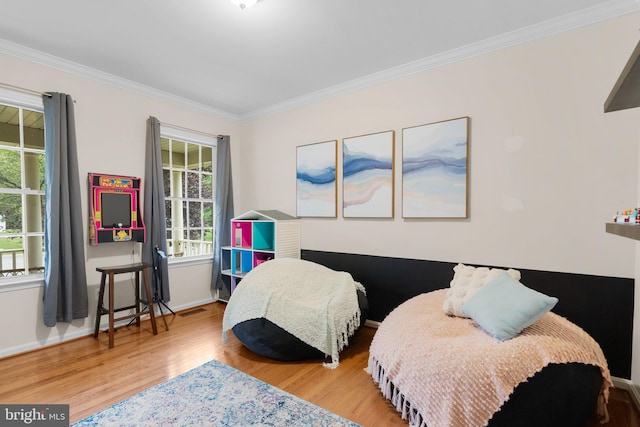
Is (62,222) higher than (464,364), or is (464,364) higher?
(62,222)

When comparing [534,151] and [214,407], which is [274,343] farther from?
[534,151]

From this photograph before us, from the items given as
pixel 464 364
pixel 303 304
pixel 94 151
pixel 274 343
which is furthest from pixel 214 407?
pixel 94 151

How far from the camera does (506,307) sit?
5.78 ft

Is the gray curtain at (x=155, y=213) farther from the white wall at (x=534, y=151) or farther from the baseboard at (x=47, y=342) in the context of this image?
the white wall at (x=534, y=151)

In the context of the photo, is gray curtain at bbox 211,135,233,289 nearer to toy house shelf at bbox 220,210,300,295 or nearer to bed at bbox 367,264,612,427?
toy house shelf at bbox 220,210,300,295

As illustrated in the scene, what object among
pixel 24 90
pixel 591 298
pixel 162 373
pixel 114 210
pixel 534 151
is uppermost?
pixel 24 90

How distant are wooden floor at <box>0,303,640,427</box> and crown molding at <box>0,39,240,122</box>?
256cm

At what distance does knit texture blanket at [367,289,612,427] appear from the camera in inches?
57.6

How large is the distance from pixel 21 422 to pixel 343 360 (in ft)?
6.65

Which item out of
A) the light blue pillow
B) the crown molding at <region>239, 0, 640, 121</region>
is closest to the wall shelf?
the light blue pillow

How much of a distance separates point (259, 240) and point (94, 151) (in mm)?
1939

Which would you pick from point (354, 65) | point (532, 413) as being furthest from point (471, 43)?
point (532, 413)

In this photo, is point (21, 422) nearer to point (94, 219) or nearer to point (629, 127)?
point (94, 219)

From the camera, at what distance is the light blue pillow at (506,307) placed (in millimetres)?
1688
